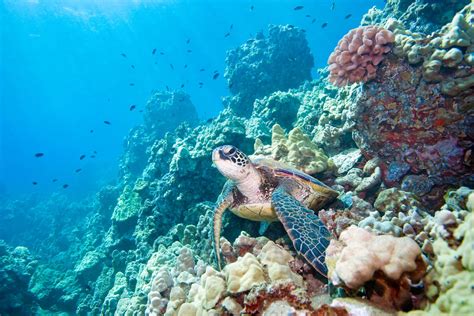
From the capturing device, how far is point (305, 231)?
2.48 m

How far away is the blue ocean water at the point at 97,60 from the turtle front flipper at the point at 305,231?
36.6 meters

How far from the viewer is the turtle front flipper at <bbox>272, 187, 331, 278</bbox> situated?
7.27 ft

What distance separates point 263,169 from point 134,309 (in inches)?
Result: 118

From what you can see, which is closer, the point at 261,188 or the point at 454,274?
the point at 454,274

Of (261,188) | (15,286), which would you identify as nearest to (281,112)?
(261,188)

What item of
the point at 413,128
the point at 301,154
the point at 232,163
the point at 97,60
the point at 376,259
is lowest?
the point at 376,259

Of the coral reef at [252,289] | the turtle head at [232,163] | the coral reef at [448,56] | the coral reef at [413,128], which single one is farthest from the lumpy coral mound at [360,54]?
the coral reef at [252,289]

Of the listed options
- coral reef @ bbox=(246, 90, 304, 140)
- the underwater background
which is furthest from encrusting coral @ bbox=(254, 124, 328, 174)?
coral reef @ bbox=(246, 90, 304, 140)

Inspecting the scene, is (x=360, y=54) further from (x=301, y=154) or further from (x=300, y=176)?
(x=300, y=176)

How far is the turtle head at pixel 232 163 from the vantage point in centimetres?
370

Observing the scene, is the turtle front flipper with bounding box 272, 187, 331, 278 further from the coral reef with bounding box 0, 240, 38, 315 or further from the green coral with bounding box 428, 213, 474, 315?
the coral reef with bounding box 0, 240, 38, 315

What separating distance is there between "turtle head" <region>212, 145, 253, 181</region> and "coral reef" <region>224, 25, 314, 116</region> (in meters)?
11.1

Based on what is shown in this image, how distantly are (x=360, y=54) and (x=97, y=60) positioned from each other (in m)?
109

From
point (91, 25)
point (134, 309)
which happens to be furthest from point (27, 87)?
point (134, 309)
